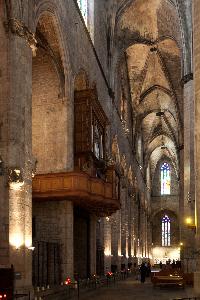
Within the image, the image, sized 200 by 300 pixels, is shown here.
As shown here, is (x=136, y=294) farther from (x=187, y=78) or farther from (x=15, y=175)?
(x=187, y=78)

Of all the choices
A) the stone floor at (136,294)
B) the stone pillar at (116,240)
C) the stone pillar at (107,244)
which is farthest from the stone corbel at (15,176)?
the stone pillar at (116,240)

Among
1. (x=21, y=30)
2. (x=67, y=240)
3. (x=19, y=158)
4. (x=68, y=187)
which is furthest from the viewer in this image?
(x=67, y=240)

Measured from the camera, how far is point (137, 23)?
37.7m

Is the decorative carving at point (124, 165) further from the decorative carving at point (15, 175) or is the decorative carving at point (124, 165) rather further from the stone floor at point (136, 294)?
the decorative carving at point (15, 175)

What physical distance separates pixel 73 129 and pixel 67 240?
15.6 ft

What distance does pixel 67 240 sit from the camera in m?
20.2

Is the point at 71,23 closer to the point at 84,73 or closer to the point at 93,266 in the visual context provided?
the point at 84,73

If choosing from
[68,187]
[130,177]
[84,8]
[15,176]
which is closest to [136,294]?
[68,187]

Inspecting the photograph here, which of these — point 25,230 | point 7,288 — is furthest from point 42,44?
point 7,288

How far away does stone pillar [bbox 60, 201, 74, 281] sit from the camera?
20.1 meters

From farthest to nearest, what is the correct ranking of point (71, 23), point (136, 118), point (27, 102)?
1. point (136, 118)
2. point (71, 23)
3. point (27, 102)

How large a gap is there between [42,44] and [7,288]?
12.5 metres

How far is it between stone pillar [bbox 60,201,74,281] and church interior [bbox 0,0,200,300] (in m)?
0.04

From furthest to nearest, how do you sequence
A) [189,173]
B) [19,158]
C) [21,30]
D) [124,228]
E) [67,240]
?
[124,228] < [189,173] < [67,240] < [21,30] < [19,158]
